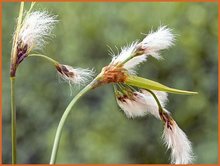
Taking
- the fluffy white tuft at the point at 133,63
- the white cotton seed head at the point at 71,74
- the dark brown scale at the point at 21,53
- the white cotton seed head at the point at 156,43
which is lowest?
the white cotton seed head at the point at 71,74

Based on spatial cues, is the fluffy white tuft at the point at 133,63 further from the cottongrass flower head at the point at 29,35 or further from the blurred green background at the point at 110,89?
the blurred green background at the point at 110,89

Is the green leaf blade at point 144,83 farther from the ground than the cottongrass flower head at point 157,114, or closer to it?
farther from the ground

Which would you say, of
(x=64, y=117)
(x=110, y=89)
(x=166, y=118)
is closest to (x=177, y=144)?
(x=166, y=118)

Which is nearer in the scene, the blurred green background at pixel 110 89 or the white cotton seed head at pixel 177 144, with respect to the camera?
the white cotton seed head at pixel 177 144

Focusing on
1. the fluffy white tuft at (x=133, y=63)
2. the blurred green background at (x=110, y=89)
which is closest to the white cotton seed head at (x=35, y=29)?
the fluffy white tuft at (x=133, y=63)

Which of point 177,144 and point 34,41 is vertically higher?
point 34,41

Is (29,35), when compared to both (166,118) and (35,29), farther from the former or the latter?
(166,118)

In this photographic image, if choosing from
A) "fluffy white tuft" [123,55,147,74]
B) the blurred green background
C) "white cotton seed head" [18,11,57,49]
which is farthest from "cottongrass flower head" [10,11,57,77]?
the blurred green background

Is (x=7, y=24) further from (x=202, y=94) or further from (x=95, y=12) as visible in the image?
(x=202, y=94)
